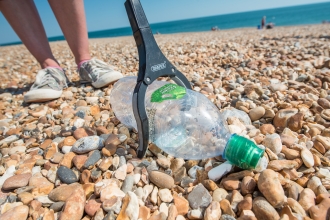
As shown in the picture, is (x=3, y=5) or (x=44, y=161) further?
(x=3, y=5)

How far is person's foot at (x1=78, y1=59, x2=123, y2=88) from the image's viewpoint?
7.04ft

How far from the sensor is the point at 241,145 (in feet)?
2.99

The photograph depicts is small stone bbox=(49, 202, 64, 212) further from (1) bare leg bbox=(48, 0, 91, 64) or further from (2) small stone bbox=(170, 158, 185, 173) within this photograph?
(1) bare leg bbox=(48, 0, 91, 64)

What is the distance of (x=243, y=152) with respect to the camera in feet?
2.98

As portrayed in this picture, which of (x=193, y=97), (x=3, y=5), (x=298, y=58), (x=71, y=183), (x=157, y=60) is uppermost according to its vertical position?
(x=3, y=5)

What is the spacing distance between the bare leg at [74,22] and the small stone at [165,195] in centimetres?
187

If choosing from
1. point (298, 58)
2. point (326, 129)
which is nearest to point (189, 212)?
point (326, 129)

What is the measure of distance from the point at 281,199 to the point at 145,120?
0.63 m

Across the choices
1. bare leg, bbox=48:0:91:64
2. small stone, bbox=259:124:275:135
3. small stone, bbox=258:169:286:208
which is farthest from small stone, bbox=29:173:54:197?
bare leg, bbox=48:0:91:64

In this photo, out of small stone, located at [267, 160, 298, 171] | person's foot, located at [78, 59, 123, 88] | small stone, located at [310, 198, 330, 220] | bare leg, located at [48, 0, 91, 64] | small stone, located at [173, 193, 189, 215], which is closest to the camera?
small stone, located at [310, 198, 330, 220]

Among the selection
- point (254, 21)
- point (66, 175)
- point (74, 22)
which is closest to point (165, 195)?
point (66, 175)

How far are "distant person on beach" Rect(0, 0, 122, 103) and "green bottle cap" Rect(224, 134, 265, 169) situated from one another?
152cm

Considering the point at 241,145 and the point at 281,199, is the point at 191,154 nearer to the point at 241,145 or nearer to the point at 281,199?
the point at 241,145

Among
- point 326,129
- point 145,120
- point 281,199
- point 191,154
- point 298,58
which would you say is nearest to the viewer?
point 281,199
